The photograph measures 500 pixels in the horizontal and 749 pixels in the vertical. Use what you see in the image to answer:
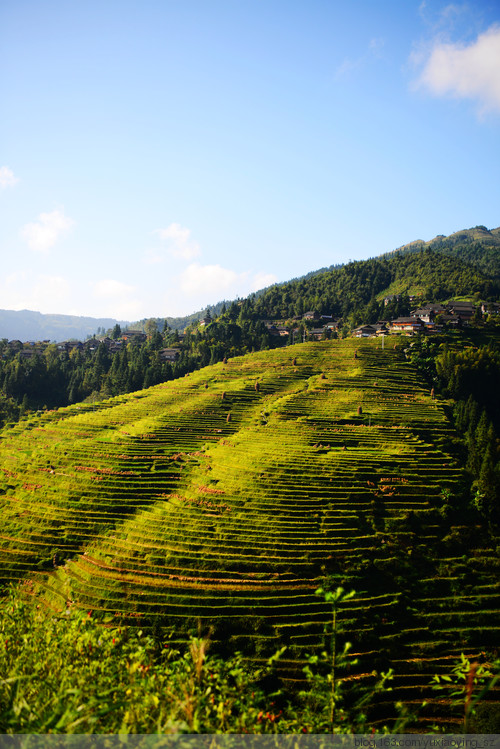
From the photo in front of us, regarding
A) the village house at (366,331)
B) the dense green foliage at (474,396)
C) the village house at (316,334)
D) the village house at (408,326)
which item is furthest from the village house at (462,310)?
the village house at (316,334)

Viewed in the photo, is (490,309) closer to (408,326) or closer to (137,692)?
(408,326)

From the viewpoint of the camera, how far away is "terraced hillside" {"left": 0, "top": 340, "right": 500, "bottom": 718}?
84.6 ft

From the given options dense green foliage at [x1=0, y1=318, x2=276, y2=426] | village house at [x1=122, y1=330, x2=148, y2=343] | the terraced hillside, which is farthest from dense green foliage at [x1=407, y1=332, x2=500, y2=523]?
village house at [x1=122, y1=330, x2=148, y2=343]

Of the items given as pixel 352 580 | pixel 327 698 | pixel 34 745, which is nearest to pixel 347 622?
pixel 352 580

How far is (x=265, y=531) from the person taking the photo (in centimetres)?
3191

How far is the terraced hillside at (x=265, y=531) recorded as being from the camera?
25797 millimetres

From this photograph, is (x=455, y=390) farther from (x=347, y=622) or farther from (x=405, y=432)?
(x=347, y=622)

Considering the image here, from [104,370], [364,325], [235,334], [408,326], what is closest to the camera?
[408,326]

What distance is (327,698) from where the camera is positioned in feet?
27.8

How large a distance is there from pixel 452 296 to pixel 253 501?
116m

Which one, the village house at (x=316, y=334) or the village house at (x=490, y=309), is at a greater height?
the village house at (x=490, y=309)

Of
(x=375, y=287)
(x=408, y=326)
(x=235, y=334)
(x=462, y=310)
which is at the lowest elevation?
(x=408, y=326)

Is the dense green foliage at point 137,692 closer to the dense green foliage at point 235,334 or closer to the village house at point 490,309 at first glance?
the dense green foliage at point 235,334

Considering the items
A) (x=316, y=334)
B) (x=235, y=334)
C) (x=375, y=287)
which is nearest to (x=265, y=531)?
(x=235, y=334)
